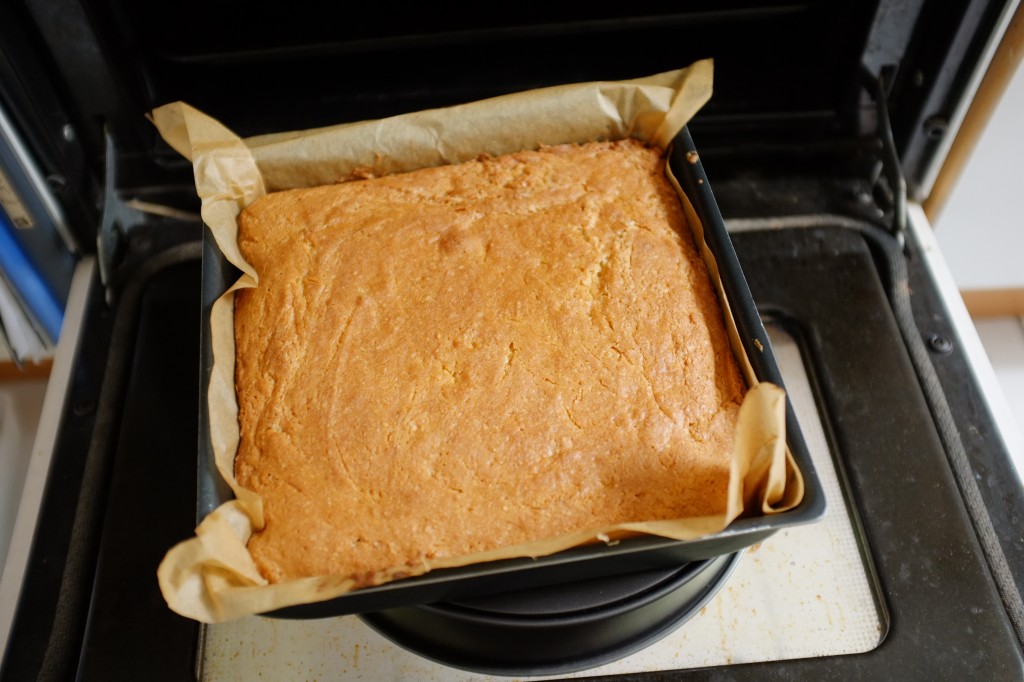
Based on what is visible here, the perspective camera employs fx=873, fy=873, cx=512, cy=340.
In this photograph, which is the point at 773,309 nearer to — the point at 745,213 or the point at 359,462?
the point at 745,213

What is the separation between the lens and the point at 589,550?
0.80 metres

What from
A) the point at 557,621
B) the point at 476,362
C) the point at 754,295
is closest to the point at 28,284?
the point at 476,362

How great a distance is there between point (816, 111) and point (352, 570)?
3.02ft

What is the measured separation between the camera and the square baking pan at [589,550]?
788 mm

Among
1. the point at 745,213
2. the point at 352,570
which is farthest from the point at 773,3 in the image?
the point at 352,570

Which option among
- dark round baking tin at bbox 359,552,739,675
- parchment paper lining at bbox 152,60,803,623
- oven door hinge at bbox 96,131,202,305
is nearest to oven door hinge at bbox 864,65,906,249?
parchment paper lining at bbox 152,60,803,623

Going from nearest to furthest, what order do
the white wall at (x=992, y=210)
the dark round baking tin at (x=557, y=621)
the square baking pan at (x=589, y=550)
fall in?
1. the square baking pan at (x=589, y=550)
2. the dark round baking tin at (x=557, y=621)
3. the white wall at (x=992, y=210)

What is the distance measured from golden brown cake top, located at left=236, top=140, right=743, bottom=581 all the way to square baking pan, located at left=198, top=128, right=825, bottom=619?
4 centimetres

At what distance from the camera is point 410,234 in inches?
41.3

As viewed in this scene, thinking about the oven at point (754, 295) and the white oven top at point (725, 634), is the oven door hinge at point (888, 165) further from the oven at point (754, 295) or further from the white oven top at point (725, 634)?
the white oven top at point (725, 634)

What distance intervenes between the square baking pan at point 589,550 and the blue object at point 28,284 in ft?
1.44

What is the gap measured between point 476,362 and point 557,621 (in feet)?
0.93

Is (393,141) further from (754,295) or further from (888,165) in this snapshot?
(888,165)

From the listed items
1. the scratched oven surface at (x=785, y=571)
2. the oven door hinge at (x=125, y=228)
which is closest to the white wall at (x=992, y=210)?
the scratched oven surface at (x=785, y=571)
